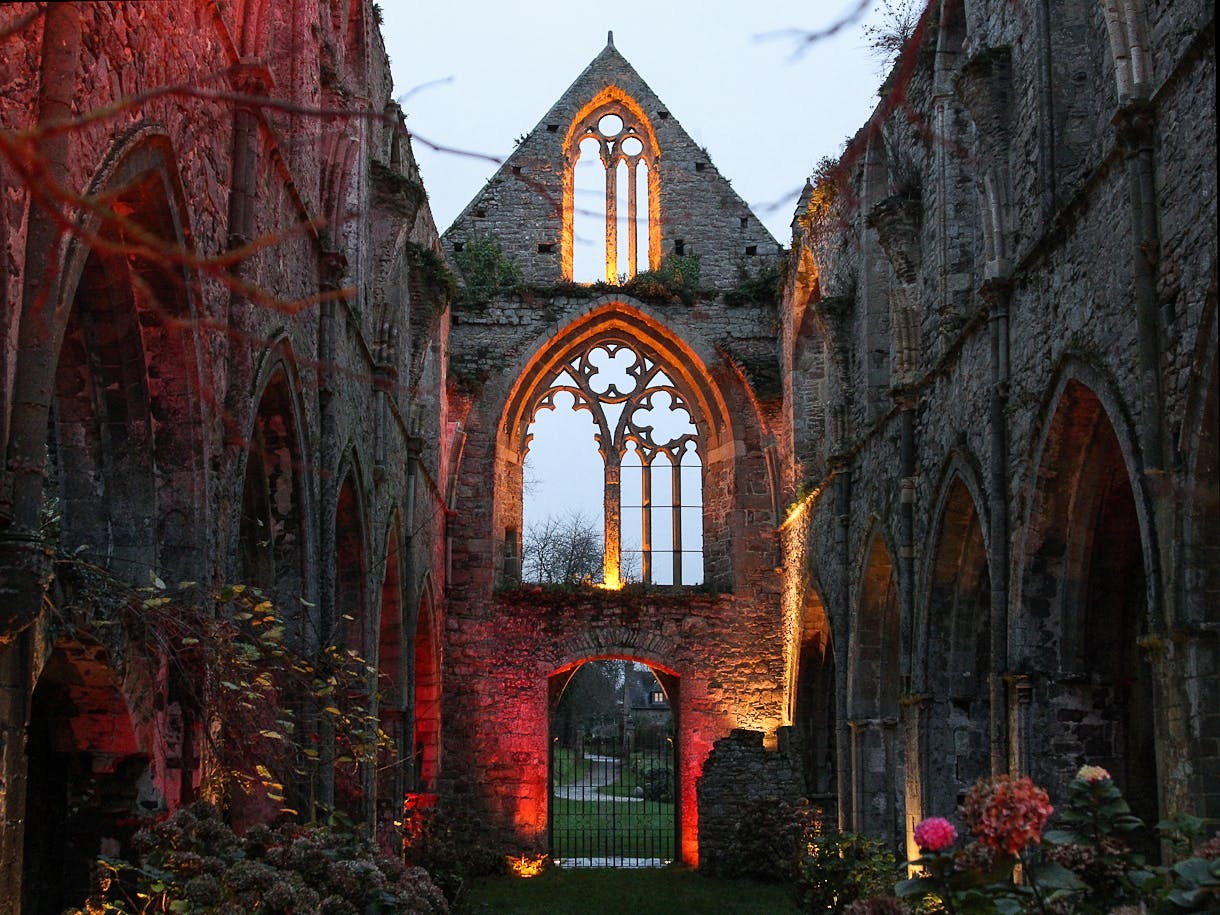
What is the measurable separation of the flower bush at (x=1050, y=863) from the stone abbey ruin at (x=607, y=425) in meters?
1.45

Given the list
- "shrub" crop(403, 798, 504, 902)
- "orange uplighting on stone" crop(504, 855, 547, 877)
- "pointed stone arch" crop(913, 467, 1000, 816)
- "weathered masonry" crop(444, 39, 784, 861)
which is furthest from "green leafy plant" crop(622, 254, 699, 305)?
"pointed stone arch" crop(913, 467, 1000, 816)

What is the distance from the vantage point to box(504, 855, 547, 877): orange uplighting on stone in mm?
17125

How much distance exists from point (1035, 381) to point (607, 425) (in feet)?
35.5

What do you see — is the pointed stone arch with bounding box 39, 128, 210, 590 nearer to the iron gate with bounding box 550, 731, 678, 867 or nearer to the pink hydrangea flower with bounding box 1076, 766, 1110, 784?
the pink hydrangea flower with bounding box 1076, 766, 1110, 784

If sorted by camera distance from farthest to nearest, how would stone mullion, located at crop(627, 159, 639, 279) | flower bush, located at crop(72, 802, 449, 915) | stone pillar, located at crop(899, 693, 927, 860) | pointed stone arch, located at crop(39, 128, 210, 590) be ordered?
stone mullion, located at crop(627, 159, 639, 279) → stone pillar, located at crop(899, 693, 927, 860) → pointed stone arch, located at crop(39, 128, 210, 590) → flower bush, located at crop(72, 802, 449, 915)

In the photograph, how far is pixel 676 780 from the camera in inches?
722

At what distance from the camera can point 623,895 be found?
14805mm

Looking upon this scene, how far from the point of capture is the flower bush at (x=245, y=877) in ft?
16.2

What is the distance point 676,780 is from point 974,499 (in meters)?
9.16

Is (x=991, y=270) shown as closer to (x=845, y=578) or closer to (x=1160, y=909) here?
(x=845, y=578)

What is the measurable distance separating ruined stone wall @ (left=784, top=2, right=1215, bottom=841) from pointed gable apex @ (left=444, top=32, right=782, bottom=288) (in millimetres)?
5012

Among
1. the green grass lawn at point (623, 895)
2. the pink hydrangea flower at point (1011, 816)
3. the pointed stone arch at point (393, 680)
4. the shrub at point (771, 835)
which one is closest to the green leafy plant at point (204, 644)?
the pink hydrangea flower at point (1011, 816)

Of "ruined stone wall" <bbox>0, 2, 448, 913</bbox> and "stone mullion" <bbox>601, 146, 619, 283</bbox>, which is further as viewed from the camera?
"stone mullion" <bbox>601, 146, 619, 283</bbox>

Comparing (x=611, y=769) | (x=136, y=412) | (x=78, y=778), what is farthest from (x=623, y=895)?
(x=611, y=769)
